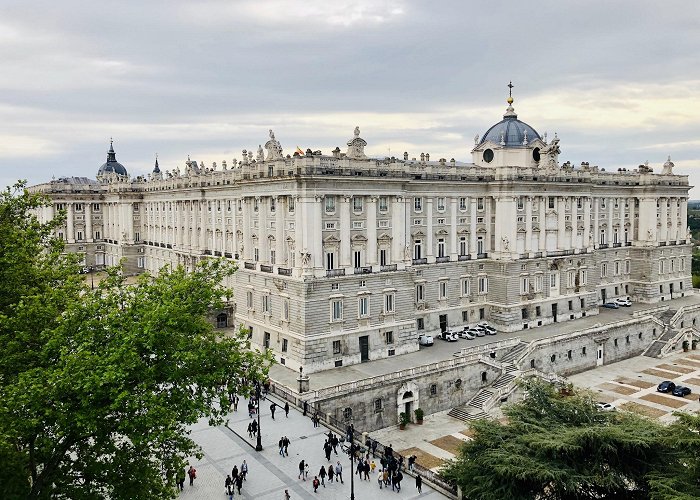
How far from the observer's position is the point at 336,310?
53.3 m

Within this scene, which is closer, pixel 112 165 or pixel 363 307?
pixel 363 307

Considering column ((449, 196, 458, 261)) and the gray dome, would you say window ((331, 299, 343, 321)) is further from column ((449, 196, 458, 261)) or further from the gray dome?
the gray dome

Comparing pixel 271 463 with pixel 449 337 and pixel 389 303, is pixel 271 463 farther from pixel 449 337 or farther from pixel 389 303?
pixel 449 337

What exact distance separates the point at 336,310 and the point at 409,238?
11.5 metres

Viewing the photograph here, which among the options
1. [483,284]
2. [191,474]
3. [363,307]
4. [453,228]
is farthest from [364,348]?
[191,474]

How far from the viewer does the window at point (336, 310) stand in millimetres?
53047

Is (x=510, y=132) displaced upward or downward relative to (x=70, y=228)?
upward

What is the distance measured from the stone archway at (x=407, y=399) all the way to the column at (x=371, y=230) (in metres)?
11.7

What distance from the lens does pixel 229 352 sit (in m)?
26.0

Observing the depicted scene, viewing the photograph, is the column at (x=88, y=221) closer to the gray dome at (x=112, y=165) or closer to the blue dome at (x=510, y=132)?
the gray dome at (x=112, y=165)

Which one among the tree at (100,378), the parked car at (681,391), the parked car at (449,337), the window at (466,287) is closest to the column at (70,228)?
the window at (466,287)

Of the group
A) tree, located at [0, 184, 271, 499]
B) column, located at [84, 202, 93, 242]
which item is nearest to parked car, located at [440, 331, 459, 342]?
tree, located at [0, 184, 271, 499]

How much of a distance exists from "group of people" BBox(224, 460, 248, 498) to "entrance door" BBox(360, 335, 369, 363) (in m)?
21.4

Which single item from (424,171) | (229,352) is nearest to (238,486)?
(229,352)
